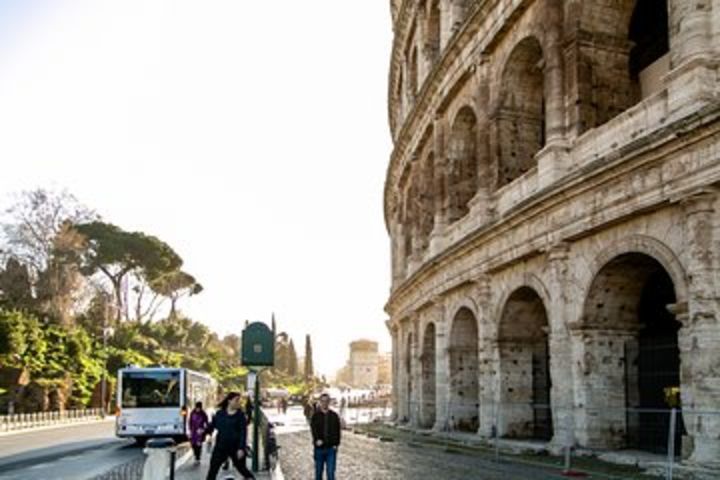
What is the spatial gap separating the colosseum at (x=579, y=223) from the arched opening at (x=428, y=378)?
32.9 inches

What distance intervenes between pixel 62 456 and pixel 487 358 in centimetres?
1008

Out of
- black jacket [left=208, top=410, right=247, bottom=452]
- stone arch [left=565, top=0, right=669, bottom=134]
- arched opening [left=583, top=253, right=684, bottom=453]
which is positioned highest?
stone arch [left=565, top=0, right=669, bottom=134]

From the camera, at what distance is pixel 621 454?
12461 millimetres

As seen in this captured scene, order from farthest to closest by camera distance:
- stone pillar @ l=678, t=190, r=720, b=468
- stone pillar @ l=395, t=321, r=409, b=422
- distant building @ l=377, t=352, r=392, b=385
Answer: distant building @ l=377, t=352, r=392, b=385 < stone pillar @ l=395, t=321, r=409, b=422 < stone pillar @ l=678, t=190, r=720, b=468

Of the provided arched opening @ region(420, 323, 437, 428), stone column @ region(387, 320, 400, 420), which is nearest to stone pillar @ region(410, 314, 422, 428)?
arched opening @ region(420, 323, 437, 428)

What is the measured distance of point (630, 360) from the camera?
1361 cm

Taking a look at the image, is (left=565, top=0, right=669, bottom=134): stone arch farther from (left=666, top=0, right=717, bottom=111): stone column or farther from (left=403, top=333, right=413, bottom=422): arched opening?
(left=403, top=333, right=413, bottom=422): arched opening

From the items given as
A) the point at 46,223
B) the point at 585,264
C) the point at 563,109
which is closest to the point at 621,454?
the point at 585,264

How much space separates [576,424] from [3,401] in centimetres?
3122

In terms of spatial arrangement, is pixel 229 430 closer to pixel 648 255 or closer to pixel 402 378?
pixel 648 255

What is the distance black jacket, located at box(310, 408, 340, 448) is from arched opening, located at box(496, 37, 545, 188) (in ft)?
29.0

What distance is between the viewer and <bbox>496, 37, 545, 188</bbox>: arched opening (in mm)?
17516

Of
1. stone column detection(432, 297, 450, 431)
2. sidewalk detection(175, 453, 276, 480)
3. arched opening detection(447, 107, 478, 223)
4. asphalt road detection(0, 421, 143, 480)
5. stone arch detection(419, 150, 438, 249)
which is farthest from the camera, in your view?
stone arch detection(419, 150, 438, 249)

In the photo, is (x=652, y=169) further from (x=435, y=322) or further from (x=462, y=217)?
(x=435, y=322)
